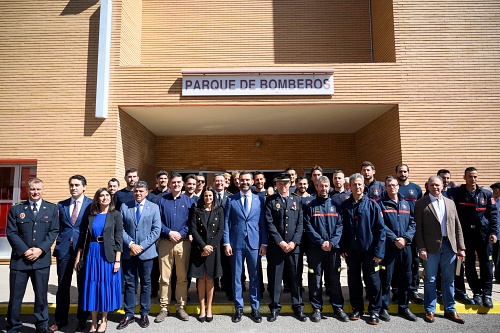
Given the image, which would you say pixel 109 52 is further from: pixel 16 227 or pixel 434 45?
pixel 434 45

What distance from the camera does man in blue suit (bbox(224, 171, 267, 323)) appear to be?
4.89m

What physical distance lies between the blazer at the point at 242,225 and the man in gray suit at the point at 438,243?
2354 millimetres

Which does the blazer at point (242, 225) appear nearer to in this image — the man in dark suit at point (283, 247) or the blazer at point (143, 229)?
the man in dark suit at point (283, 247)

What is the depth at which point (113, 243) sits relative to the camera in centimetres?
447

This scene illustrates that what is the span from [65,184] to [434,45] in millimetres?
9983

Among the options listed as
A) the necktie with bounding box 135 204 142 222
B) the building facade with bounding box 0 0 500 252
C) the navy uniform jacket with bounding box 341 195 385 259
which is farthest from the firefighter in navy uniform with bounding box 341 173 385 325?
the building facade with bounding box 0 0 500 252

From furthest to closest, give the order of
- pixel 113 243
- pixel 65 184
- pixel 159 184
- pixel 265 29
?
pixel 265 29
pixel 65 184
pixel 159 184
pixel 113 243

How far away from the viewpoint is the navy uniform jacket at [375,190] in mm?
5586

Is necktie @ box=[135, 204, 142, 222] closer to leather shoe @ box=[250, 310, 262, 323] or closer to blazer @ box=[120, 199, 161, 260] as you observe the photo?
blazer @ box=[120, 199, 161, 260]

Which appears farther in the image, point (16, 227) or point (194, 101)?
point (194, 101)

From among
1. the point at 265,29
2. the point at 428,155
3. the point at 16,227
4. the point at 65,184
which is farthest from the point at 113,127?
the point at 428,155

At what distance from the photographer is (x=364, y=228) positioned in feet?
15.7

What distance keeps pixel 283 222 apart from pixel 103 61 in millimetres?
6424

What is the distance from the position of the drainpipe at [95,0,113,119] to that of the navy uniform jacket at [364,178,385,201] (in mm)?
6391
